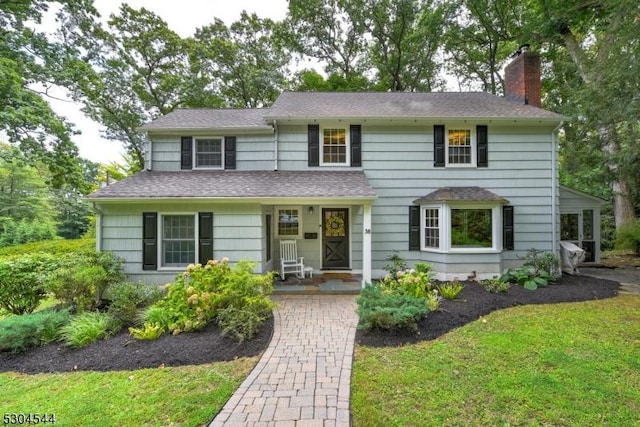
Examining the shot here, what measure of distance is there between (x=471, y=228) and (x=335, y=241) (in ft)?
13.1

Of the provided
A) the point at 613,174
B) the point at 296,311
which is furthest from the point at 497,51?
the point at 296,311

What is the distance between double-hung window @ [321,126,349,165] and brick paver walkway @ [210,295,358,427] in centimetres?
475

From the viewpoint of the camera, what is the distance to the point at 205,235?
7246 mm

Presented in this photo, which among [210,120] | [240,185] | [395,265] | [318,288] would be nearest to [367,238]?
[395,265]

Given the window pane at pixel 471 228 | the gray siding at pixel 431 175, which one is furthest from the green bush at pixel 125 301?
the window pane at pixel 471 228

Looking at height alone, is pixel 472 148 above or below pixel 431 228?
above

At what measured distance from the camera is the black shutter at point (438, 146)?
28.0 ft

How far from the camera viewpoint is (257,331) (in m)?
4.67

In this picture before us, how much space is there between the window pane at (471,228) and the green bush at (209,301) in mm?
5574

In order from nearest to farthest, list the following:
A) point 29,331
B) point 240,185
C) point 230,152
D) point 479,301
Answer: point 29,331 → point 479,301 → point 240,185 → point 230,152

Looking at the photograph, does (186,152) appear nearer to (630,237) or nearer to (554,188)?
(554,188)

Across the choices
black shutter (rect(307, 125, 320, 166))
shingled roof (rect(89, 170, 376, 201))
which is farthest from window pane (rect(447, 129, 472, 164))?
black shutter (rect(307, 125, 320, 166))

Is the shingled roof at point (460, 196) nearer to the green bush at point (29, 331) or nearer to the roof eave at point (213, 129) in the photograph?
the roof eave at point (213, 129)

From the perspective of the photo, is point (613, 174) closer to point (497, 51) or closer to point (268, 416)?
point (497, 51)
